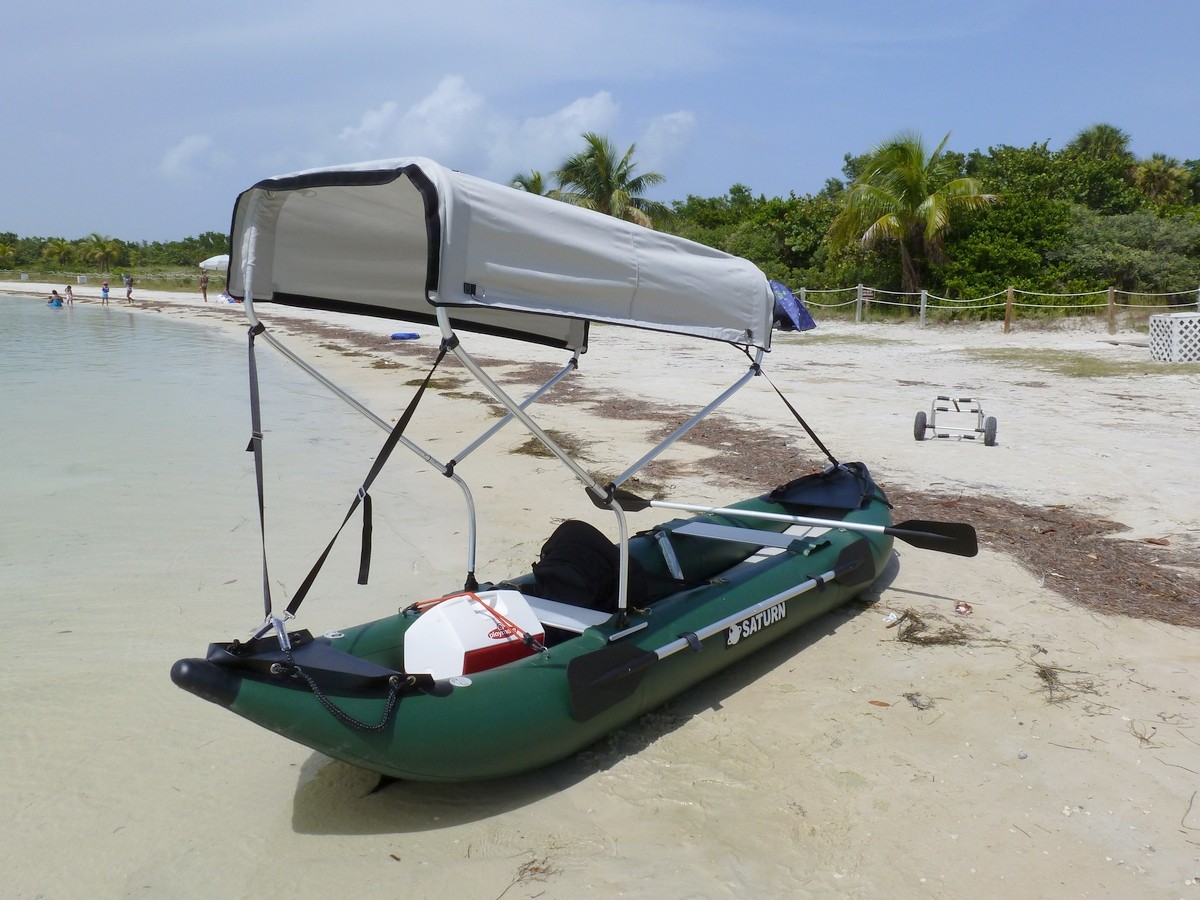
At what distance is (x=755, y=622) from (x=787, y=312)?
1518 mm

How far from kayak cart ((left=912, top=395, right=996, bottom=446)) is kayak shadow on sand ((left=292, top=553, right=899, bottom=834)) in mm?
6101

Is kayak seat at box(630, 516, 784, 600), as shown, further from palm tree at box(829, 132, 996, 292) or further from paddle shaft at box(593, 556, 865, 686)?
palm tree at box(829, 132, 996, 292)

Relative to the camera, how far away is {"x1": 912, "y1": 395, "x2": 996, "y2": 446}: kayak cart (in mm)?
9419

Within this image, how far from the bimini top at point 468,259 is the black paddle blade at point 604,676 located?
1327 mm

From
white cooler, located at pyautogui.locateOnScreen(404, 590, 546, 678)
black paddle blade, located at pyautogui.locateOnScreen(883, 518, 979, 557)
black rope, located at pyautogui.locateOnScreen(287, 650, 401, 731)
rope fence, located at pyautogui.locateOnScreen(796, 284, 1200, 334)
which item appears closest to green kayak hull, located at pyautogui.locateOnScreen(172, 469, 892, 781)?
black rope, located at pyautogui.locateOnScreen(287, 650, 401, 731)

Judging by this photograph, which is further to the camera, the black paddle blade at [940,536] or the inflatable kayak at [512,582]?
the black paddle blade at [940,536]

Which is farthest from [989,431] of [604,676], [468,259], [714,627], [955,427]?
[468,259]

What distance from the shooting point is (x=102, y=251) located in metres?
79.7

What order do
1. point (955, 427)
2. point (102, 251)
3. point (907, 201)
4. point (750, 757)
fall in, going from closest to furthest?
point (750, 757) < point (955, 427) < point (907, 201) < point (102, 251)

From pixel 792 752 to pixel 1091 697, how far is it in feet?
4.86

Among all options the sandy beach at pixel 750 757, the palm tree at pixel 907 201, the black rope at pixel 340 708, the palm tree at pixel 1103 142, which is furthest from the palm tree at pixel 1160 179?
the black rope at pixel 340 708

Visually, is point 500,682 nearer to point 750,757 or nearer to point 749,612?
point 750,757

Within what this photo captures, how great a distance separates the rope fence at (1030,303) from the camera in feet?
69.3

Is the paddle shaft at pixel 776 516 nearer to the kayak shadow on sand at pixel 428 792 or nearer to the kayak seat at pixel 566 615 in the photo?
the kayak seat at pixel 566 615
